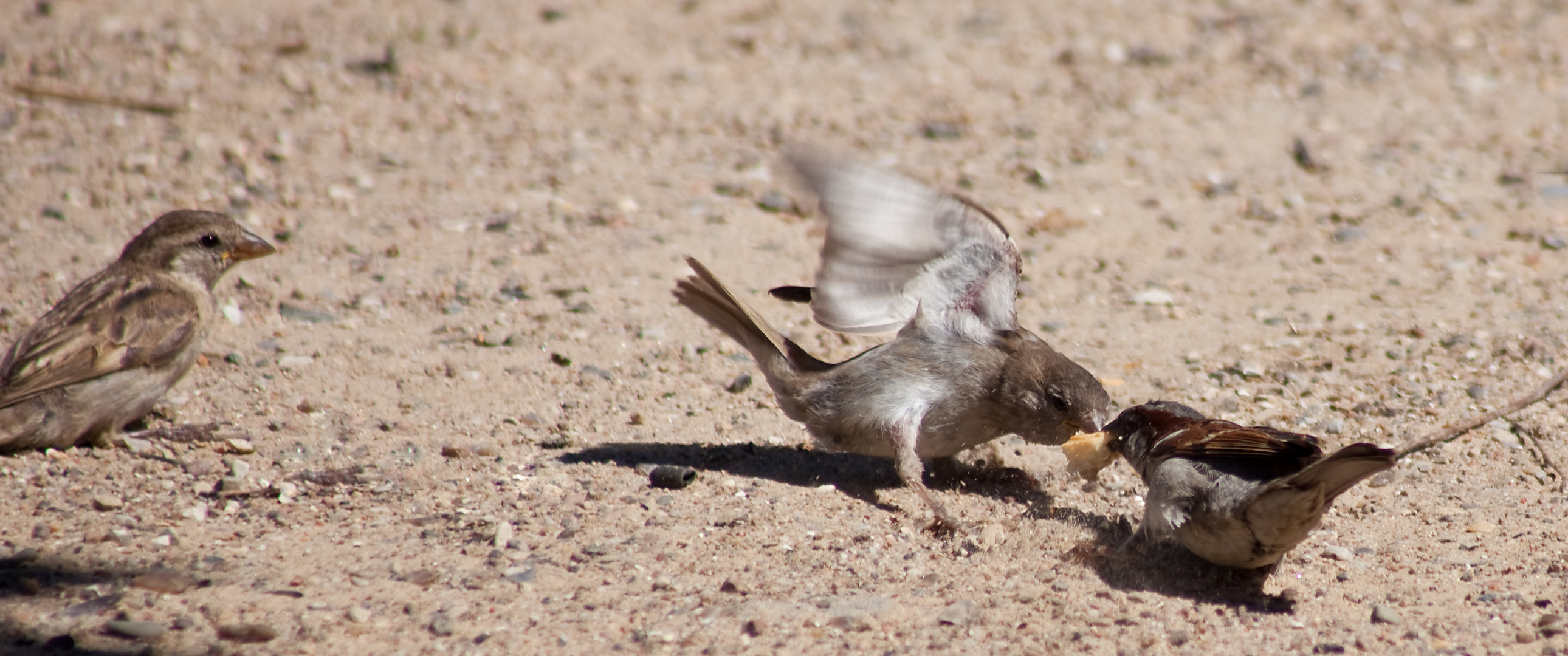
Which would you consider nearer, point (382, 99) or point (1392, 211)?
point (1392, 211)

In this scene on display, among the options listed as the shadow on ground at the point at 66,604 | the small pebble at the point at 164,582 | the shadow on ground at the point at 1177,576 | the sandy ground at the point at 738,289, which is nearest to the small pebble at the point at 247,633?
the sandy ground at the point at 738,289

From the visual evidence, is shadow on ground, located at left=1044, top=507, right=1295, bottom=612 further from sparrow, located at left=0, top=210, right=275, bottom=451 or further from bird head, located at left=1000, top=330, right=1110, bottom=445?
sparrow, located at left=0, top=210, right=275, bottom=451

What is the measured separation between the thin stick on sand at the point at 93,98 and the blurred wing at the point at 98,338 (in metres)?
3.52

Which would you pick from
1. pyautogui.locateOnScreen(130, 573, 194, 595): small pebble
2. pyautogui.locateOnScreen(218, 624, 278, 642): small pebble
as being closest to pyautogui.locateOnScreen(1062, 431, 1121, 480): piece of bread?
pyautogui.locateOnScreen(218, 624, 278, 642): small pebble

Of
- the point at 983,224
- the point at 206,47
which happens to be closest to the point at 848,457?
the point at 983,224

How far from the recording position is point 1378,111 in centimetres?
912

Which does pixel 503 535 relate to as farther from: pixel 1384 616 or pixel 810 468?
pixel 1384 616

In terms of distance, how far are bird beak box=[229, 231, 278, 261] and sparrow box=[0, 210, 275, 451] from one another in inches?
5.1

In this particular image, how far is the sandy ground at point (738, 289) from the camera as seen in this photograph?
13.4ft

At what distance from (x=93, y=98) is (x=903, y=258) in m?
6.40

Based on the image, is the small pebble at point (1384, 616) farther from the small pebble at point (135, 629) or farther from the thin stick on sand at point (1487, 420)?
the small pebble at point (135, 629)

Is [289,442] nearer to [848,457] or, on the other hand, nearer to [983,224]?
[848,457]

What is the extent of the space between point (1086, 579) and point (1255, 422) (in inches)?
62.1

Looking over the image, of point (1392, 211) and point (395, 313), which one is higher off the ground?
point (395, 313)
